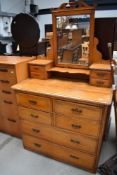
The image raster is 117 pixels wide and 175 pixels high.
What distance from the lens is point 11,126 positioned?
2.08m

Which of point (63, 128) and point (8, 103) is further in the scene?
point (8, 103)

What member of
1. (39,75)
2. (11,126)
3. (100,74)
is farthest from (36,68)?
(11,126)

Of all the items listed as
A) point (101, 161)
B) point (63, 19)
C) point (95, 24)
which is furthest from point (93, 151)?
point (63, 19)

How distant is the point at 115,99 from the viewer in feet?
4.69

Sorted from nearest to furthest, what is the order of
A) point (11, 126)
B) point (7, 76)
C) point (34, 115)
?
point (34, 115) < point (7, 76) < point (11, 126)

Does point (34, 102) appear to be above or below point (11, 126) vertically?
above

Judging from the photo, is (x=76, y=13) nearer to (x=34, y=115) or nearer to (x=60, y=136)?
(x=34, y=115)

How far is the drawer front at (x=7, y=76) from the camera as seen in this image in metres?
1.72

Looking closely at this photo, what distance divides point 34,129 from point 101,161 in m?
0.82

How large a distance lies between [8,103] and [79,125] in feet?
3.13

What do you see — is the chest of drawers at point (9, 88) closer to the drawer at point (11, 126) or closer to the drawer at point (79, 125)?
the drawer at point (11, 126)

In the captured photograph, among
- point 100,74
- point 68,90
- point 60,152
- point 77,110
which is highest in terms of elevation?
point 100,74

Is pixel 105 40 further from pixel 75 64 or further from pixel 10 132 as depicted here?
pixel 10 132

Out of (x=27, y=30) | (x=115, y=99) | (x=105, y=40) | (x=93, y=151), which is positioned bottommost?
(x=93, y=151)
